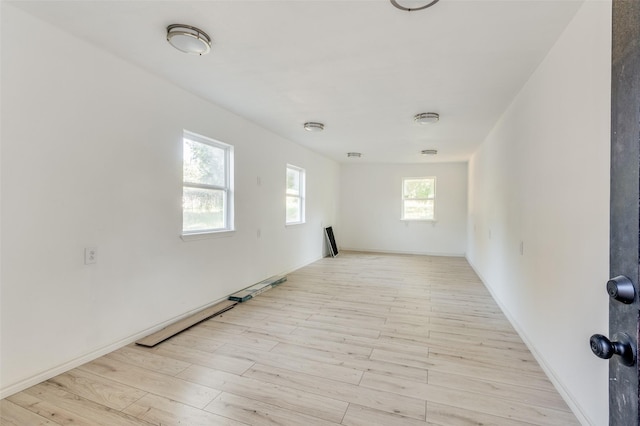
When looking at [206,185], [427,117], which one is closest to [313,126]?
[427,117]

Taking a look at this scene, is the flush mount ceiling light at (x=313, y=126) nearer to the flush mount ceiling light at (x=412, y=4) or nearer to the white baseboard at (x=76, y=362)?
the flush mount ceiling light at (x=412, y=4)

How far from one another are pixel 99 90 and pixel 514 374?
3884mm

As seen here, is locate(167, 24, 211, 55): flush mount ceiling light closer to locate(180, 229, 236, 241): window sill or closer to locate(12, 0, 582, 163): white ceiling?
locate(12, 0, 582, 163): white ceiling

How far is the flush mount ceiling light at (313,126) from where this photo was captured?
4234 millimetres

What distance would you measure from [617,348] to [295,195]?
5.38 meters

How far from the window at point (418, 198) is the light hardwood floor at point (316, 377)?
4611 mm

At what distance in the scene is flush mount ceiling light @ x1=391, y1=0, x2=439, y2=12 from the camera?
65.9 inches

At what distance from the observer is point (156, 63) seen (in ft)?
8.35

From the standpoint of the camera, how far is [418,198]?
800cm

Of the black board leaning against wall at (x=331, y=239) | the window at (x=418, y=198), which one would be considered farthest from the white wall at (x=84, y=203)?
the window at (x=418, y=198)

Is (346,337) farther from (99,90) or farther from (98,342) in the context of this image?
(99,90)

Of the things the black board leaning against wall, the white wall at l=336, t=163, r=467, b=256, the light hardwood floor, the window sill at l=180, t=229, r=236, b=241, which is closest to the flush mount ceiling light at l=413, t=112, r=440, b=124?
the light hardwood floor

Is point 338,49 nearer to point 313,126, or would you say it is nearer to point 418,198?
point 313,126

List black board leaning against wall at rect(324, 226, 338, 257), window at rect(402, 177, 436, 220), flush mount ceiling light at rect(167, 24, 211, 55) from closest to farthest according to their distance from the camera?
flush mount ceiling light at rect(167, 24, 211, 55), black board leaning against wall at rect(324, 226, 338, 257), window at rect(402, 177, 436, 220)
